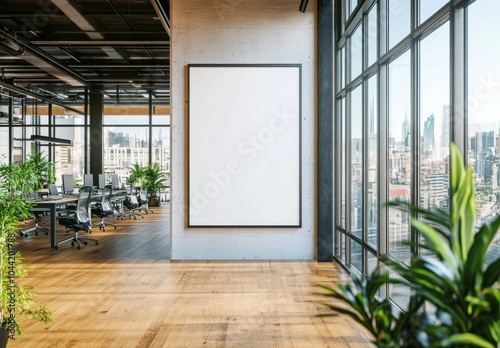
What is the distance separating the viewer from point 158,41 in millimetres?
9797

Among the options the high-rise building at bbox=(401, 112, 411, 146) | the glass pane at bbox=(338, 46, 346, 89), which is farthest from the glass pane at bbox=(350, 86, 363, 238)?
the high-rise building at bbox=(401, 112, 411, 146)

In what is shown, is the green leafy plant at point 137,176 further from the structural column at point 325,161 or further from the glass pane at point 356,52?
the glass pane at point 356,52

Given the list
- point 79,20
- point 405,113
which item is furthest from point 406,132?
point 79,20

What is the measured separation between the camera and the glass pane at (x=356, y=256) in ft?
17.8

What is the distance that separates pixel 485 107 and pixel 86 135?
1543cm

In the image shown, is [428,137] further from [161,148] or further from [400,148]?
[161,148]

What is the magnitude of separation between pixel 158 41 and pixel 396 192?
7.04 metres

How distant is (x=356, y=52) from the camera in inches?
223

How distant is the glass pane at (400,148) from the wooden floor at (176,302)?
2.82ft

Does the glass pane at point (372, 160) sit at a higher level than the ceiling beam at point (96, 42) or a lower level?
lower

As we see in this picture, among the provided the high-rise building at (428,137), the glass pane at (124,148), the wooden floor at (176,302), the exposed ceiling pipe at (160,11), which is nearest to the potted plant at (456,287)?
the wooden floor at (176,302)

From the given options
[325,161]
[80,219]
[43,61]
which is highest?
[43,61]

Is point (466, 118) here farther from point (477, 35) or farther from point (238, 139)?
point (238, 139)

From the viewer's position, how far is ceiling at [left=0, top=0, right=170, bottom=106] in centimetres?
829
